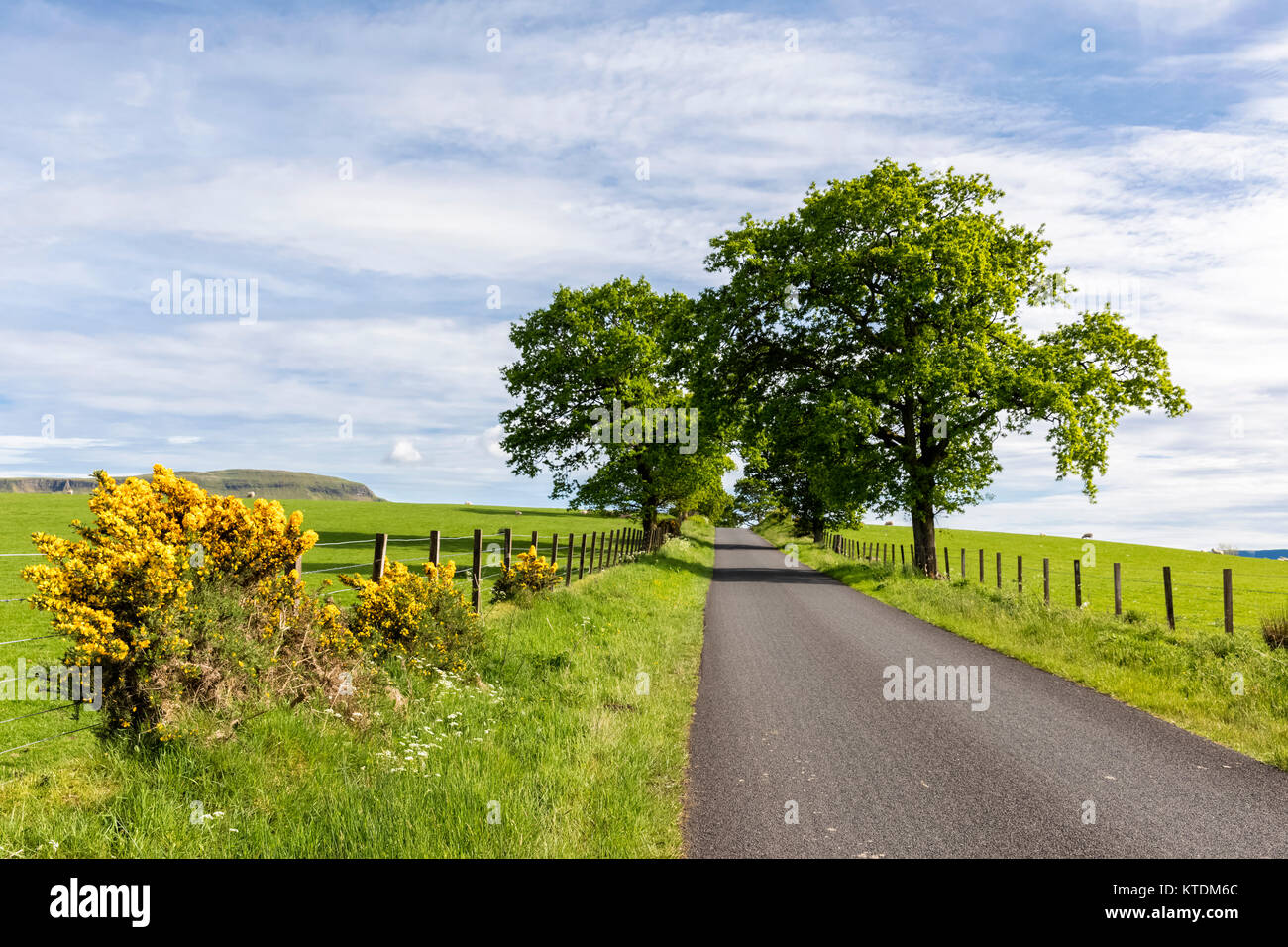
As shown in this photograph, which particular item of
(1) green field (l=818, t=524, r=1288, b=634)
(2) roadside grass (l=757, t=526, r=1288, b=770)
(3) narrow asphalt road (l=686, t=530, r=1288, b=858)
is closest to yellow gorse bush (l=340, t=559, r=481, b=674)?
(3) narrow asphalt road (l=686, t=530, r=1288, b=858)

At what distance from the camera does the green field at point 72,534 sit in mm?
8016

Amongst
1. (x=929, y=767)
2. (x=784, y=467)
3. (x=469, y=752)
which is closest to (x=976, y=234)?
(x=929, y=767)

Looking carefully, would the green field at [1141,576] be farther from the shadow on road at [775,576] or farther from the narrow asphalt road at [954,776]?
the narrow asphalt road at [954,776]

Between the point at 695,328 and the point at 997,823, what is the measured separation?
2864 centimetres

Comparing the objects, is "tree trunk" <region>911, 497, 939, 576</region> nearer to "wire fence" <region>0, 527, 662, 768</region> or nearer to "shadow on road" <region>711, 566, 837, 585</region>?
"shadow on road" <region>711, 566, 837, 585</region>

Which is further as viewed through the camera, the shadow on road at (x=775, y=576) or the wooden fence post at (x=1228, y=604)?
the shadow on road at (x=775, y=576)

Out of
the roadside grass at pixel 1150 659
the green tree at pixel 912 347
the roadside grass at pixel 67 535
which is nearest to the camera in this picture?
the roadside grass at pixel 67 535

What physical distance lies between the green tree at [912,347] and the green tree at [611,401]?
4.71 metres

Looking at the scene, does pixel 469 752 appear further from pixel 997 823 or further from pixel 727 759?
pixel 997 823

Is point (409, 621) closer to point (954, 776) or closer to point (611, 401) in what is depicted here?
point (954, 776)

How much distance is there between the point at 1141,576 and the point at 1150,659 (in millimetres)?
42567

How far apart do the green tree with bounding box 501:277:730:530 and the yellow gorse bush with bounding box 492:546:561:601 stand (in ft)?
63.9

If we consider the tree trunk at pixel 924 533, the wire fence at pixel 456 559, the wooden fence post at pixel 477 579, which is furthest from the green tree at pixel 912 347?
the wooden fence post at pixel 477 579

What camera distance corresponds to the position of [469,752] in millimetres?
6184
